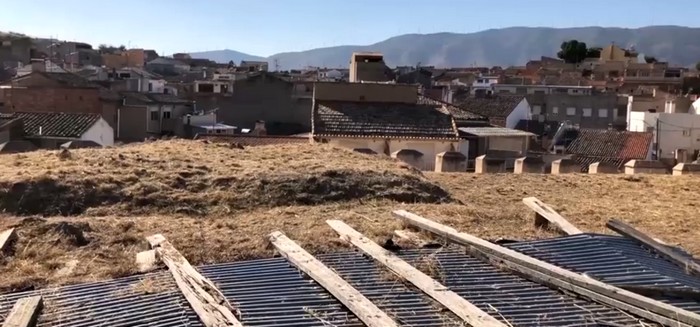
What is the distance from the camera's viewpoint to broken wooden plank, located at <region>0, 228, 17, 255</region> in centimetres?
605

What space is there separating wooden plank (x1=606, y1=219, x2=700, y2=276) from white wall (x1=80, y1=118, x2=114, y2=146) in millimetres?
16130

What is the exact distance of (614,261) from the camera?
18.9 feet

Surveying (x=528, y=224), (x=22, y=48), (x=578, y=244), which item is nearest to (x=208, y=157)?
(x=528, y=224)

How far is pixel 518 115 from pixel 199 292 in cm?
3533

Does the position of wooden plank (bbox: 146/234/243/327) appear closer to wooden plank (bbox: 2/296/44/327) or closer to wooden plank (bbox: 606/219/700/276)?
wooden plank (bbox: 2/296/44/327)

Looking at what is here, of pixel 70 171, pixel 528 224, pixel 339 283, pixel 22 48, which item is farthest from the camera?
pixel 22 48

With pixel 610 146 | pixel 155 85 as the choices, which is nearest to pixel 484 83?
pixel 155 85

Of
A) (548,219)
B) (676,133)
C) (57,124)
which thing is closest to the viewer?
(548,219)

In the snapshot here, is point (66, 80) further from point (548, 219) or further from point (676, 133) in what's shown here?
point (548, 219)

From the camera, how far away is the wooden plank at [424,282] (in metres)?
4.48

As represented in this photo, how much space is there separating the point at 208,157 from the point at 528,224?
4375 mm

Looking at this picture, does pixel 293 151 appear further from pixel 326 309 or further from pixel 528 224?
pixel 326 309

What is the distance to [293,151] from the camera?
11.3 meters

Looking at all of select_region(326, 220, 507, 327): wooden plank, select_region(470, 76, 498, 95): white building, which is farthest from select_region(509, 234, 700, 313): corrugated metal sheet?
select_region(470, 76, 498, 95): white building
